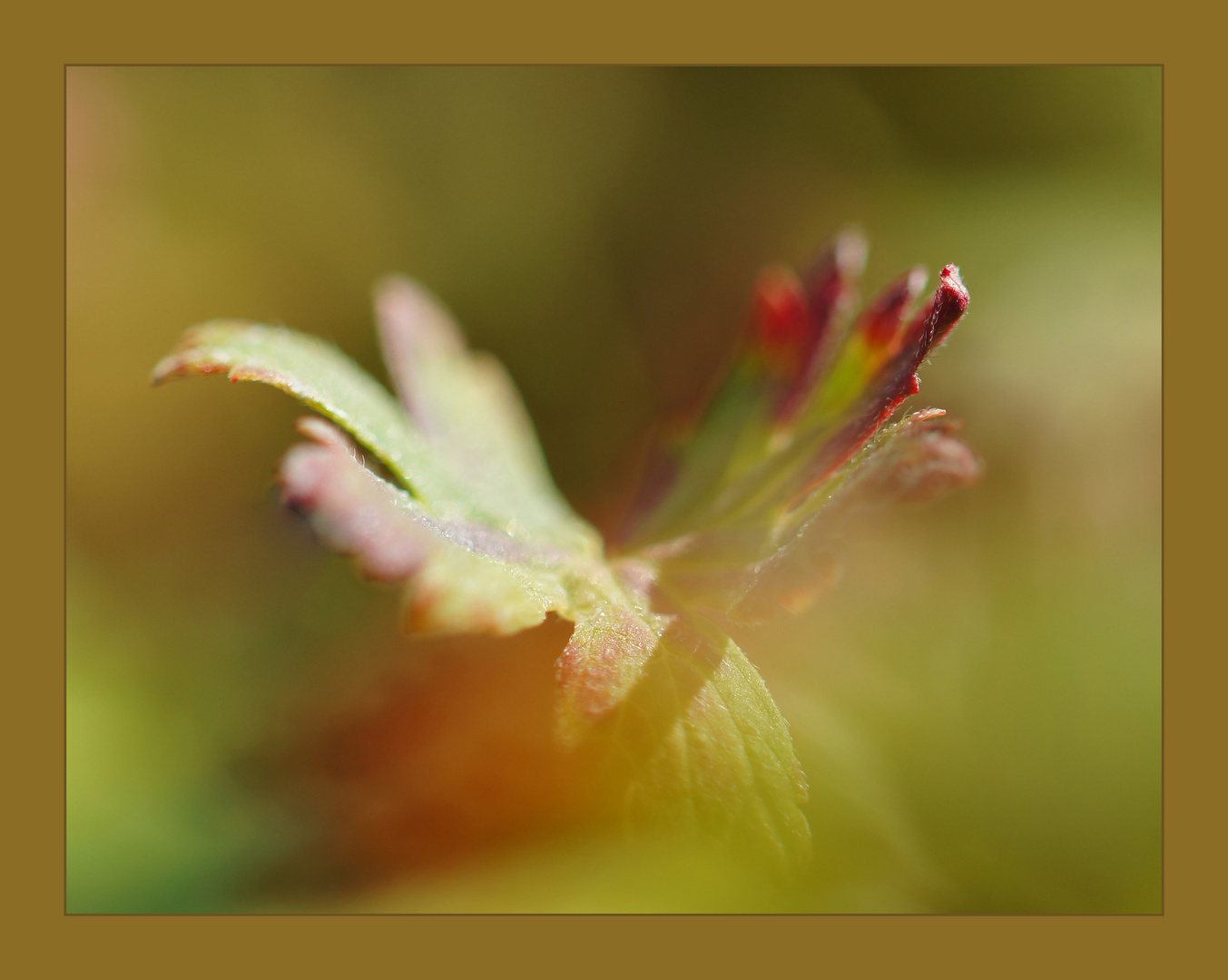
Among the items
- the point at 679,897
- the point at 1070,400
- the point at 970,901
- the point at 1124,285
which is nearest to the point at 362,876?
the point at 679,897

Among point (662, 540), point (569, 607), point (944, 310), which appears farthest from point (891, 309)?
point (569, 607)

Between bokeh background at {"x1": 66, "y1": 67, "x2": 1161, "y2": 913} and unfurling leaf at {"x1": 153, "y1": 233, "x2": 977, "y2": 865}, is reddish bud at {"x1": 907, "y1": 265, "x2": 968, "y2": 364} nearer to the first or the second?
unfurling leaf at {"x1": 153, "y1": 233, "x2": 977, "y2": 865}

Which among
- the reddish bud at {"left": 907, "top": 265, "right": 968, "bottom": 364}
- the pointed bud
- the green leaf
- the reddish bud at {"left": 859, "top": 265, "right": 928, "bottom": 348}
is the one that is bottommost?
the green leaf

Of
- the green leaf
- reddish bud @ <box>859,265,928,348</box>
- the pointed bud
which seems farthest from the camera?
the pointed bud

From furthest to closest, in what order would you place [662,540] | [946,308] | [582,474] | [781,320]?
1. [582,474]
2. [781,320]
3. [662,540]
4. [946,308]

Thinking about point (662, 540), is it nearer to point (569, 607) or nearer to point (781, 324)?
point (569, 607)

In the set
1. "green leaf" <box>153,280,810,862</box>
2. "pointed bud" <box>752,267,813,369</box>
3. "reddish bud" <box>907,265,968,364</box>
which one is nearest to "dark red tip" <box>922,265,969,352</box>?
"reddish bud" <box>907,265,968,364</box>

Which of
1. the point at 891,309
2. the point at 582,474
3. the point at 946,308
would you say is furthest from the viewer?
the point at 582,474
